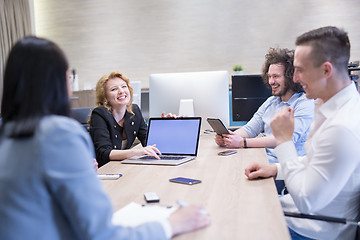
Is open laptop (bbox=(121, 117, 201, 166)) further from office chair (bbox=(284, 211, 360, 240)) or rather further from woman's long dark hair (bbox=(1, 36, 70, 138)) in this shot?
woman's long dark hair (bbox=(1, 36, 70, 138))

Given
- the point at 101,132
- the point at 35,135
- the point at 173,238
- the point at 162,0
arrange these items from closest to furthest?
the point at 35,135, the point at 173,238, the point at 101,132, the point at 162,0

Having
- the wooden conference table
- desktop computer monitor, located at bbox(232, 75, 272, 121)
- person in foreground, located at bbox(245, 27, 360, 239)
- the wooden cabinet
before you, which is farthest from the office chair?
the wooden cabinet

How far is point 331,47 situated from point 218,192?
27.0 inches

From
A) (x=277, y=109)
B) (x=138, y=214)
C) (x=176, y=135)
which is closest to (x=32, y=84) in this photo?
Result: (x=138, y=214)

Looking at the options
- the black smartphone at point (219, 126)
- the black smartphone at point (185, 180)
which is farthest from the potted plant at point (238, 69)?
the black smartphone at point (185, 180)

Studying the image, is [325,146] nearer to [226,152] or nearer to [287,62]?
[226,152]

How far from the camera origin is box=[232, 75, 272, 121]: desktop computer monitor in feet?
9.20

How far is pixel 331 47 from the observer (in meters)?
1.27

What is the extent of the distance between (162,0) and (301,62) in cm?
415

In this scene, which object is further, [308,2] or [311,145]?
[308,2]

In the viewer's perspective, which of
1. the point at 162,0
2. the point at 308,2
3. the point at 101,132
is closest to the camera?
the point at 101,132

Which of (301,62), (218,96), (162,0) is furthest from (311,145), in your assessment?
(162,0)

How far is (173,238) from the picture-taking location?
2.85 ft

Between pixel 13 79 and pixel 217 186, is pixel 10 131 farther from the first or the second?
pixel 217 186
